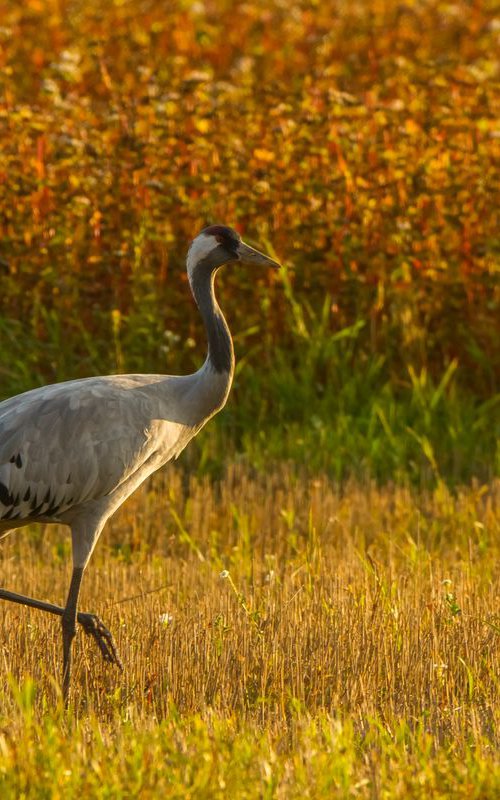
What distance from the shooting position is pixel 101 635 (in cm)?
552

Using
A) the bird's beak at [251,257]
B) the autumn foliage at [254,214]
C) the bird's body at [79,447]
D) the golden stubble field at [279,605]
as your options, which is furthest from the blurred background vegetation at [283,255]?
the bird's body at [79,447]

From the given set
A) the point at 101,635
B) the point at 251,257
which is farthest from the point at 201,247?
the point at 101,635

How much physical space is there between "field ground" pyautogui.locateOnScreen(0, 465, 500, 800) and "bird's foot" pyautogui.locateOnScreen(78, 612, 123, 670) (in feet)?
0.21

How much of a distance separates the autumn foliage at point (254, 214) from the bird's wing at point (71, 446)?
2.81 m

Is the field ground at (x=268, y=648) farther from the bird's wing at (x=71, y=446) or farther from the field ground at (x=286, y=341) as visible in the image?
the bird's wing at (x=71, y=446)

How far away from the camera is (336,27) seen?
47.8ft

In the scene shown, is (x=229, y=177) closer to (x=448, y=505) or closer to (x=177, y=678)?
(x=448, y=505)

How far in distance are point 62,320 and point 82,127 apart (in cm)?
125

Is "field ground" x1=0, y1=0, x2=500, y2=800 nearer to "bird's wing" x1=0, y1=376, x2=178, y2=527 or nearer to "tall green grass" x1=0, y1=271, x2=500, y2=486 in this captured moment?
"tall green grass" x1=0, y1=271, x2=500, y2=486

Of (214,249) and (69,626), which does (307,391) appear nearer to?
(214,249)

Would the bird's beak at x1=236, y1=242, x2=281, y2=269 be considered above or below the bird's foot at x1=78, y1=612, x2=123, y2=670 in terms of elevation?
above

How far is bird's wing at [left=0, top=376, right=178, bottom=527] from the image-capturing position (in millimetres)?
5527

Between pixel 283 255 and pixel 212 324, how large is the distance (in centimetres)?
328

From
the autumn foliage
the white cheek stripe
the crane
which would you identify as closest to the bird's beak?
the white cheek stripe
